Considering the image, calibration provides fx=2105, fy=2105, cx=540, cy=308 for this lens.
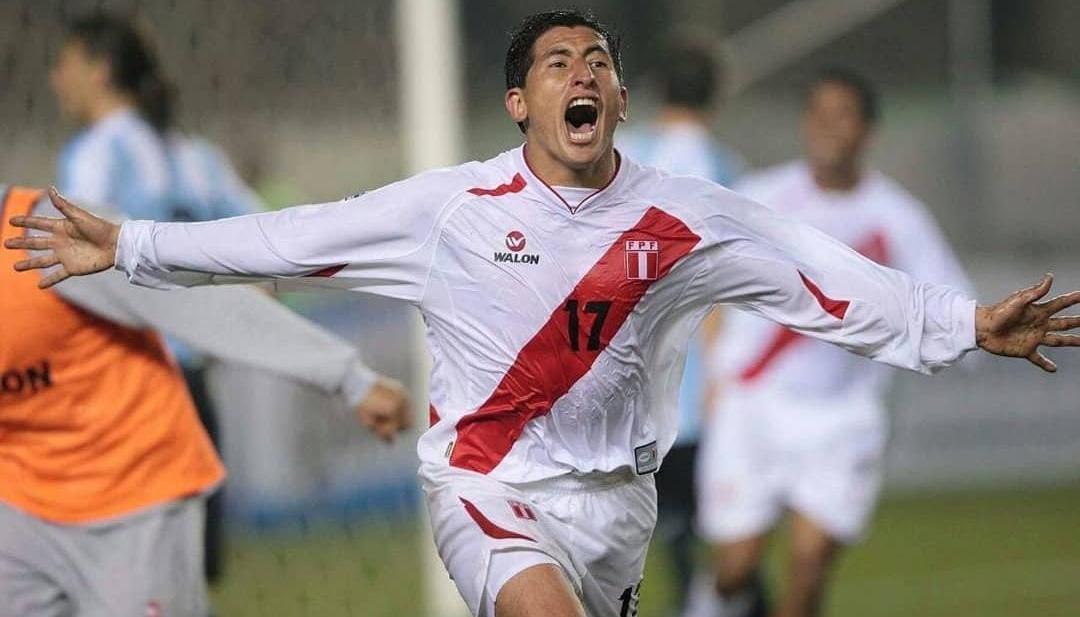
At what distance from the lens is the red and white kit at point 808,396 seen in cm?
877

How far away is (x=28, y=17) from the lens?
1156 centimetres

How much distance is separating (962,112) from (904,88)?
716mm

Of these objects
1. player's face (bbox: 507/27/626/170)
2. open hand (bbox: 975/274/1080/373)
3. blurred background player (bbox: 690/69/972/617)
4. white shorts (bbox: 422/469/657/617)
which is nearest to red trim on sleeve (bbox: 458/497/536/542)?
white shorts (bbox: 422/469/657/617)

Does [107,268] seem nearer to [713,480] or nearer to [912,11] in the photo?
[713,480]

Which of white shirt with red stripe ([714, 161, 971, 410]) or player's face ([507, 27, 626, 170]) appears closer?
player's face ([507, 27, 626, 170])

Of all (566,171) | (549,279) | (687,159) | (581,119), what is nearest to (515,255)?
(549,279)

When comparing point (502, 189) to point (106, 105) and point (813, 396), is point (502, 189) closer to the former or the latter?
point (106, 105)

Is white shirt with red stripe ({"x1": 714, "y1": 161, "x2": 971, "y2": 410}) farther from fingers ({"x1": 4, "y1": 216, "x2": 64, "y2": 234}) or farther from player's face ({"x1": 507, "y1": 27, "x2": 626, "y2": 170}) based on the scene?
fingers ({"x1": 4, "y1": 216, "x2": 64, "y2": 234})

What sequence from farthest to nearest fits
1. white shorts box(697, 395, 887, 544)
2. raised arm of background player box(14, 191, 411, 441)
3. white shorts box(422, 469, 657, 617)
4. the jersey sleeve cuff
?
white shorts box(697, 395, 887, 544)
raised arm of background player box(14, 191, 411, 441)
the jersey sleeve cuff
white shorts box(422, 469, 657, 617)

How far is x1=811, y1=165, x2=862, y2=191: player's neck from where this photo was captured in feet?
29.2

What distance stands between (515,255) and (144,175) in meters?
3.06

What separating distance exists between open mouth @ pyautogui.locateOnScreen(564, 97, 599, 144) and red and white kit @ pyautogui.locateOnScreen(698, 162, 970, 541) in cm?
373

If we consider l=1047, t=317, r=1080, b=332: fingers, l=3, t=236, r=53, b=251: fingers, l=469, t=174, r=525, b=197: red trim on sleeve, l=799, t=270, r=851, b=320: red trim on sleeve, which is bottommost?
l=1047, t=317, r=1080, b=332: fingers

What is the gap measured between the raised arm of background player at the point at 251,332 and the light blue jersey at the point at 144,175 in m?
1.71
